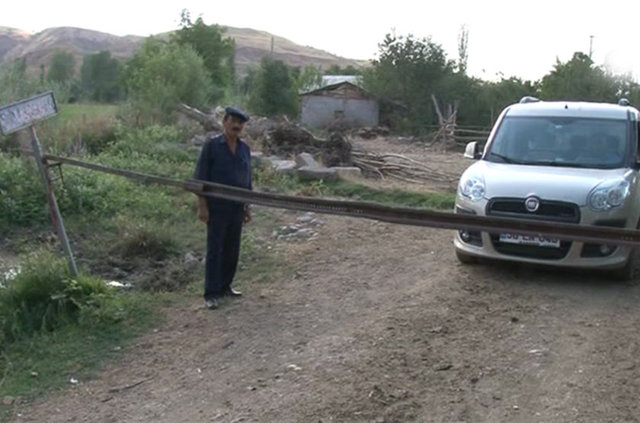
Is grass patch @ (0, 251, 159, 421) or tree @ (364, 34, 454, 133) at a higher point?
tree @ (364, 34, 454, 133)

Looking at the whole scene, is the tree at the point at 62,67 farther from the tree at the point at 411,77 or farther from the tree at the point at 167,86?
the tree at the point at 167,86

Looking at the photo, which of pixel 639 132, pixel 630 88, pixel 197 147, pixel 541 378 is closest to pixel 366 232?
pixel 639 132

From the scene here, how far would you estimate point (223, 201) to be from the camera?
657cm

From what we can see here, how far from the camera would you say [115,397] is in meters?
5.12

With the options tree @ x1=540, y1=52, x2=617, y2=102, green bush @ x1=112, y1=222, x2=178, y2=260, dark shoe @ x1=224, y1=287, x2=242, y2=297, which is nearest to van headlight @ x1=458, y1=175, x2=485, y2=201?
dark shoe @ x1=224, y1=287, x2=242, y2=297

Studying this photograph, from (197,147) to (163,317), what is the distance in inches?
508

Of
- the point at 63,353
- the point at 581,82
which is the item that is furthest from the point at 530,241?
the point at 581,82

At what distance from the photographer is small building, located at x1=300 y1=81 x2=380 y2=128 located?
41812 mm

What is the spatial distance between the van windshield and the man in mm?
2942

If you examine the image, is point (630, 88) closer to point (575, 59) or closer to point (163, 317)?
point (575, 59)

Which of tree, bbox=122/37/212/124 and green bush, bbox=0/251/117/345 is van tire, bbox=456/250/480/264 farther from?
tree, bbox=122/37/212/124

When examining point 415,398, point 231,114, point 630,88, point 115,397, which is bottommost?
point 115,397

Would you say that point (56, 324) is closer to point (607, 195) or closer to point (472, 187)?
point (472, 187)

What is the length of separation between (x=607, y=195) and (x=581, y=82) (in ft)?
86.5
